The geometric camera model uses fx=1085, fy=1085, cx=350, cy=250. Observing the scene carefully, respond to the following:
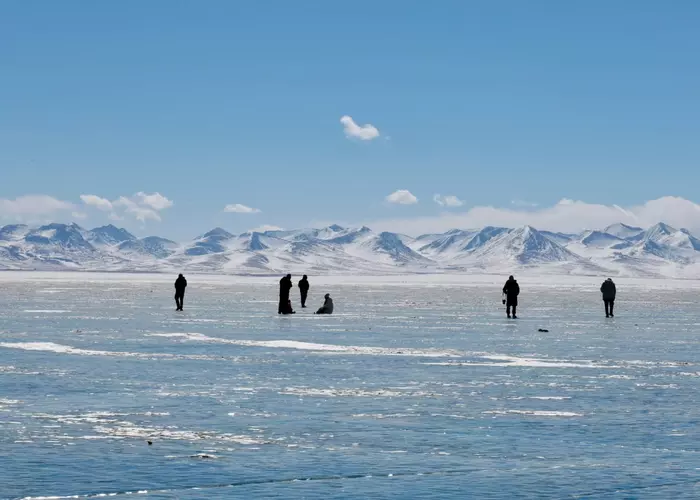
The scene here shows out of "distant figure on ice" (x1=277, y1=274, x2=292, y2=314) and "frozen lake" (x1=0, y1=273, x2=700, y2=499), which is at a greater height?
"distant figure on ice" (x1=277, y1=274, x2=292, y2=314)

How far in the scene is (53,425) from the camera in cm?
1334

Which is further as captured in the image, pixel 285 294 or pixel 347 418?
pixel 285 294

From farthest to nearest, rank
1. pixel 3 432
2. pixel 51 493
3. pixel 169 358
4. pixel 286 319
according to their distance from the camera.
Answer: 1. pixel 286 319
2. pixel 169 358
3. pixel 3 432
4. pixel 51 493

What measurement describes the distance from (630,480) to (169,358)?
14012mm

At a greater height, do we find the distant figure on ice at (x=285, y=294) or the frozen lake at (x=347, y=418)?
the distant figure on ice at (x=285, y=294)

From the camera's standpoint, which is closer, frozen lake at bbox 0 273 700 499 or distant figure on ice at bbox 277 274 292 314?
frozen lake at bbox 0 273 700 499

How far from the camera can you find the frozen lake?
10.2 meters

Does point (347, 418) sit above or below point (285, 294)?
below

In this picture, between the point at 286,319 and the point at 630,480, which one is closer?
the point at 630,480

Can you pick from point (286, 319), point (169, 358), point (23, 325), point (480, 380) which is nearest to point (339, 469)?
point (480, 380)

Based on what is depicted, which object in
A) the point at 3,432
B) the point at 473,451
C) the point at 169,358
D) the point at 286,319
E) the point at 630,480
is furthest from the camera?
the point at 286,319

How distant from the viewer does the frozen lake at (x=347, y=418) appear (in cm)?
1020

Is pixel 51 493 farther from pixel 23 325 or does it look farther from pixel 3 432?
pixel 23 325

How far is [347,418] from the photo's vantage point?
14180mm
